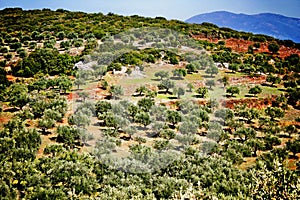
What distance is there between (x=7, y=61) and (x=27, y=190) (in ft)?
151

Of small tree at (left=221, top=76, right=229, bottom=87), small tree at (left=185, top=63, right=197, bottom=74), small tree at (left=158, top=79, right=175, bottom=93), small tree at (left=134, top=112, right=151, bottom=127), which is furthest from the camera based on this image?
small tree at (left=185, top=63, right=197, bottom=74)

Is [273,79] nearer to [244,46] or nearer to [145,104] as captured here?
[145,104]

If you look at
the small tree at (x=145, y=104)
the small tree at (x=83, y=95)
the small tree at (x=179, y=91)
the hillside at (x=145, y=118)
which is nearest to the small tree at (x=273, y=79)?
the hillside at (x=145, y=118)

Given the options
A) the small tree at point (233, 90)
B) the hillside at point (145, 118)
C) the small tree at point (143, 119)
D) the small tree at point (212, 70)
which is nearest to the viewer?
the hillside at point (145, 118)

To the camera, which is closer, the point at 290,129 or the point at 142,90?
the point at 290,129

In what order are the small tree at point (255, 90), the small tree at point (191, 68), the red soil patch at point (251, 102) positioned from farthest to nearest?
the small tree at point (191, 68) → the small tree at point (255, 90) → the red soil patch at point (251, 102)

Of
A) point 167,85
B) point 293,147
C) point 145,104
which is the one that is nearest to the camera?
point 293,147

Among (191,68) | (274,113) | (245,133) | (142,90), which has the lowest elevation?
(245,133)

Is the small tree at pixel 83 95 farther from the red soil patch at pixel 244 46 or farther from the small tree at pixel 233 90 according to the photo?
the red soil patch at pixel 244 46

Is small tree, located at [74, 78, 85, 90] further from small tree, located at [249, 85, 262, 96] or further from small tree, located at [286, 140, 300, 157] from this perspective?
small tree, located at [286, 140, 300, 157]

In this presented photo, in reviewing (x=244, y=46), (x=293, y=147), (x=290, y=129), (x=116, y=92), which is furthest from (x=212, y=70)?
(x=244, y=46)

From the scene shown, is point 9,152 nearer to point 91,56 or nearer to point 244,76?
point 91,56

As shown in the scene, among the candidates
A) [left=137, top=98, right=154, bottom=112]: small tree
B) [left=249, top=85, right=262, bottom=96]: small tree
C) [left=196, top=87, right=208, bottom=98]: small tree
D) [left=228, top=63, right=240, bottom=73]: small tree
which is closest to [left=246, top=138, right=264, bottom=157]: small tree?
[left=137, top=98, right=154, bottom=112]: small tree

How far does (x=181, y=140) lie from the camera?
35562 millimetres
